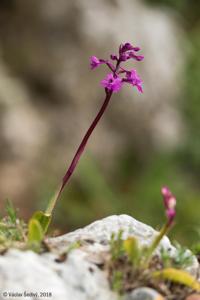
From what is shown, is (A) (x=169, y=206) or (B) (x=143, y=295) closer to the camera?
(B) (x=143, y=295)

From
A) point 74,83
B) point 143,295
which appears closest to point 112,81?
point 143,295

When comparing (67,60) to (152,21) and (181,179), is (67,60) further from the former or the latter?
(181,179)

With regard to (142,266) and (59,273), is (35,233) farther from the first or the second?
(142,266)

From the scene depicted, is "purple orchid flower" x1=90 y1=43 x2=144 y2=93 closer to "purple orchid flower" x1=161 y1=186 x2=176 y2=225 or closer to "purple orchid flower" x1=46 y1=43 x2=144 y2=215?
"purple orchid flower" x1=46 y1=43 x2=144 y2=215

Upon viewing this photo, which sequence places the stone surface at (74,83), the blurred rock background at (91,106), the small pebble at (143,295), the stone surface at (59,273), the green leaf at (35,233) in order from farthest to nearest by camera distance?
the stone surface at (74,83) → the blurred rock background at (91,106) → the green leaf at (35,233) → the small pebble at (143,295) → the stone surface at (59,273)

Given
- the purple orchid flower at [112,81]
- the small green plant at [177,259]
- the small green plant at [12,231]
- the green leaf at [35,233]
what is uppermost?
the purple orchid flower at [112,81]

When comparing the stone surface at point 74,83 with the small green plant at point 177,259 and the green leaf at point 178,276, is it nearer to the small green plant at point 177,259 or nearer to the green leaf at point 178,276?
the small green plant at point 177,259

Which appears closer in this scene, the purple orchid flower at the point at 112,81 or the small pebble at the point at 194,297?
the small pebble at the point at 194,297

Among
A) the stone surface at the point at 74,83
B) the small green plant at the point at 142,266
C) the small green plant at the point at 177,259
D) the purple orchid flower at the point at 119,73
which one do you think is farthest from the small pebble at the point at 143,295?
the stone surface at the point at 74,83
